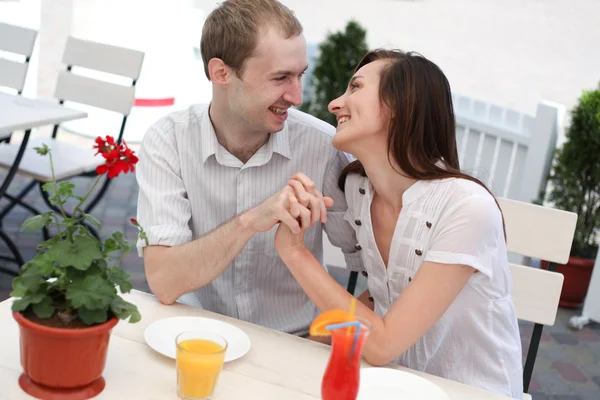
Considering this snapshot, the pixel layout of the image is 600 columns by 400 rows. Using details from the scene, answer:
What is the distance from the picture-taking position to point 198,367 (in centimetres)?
143

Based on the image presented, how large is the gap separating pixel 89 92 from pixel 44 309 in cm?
306

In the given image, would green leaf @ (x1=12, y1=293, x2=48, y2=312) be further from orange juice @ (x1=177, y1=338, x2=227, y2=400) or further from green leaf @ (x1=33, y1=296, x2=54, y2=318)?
orange juice @ (x1=177, y1=338, x2=227, y2=400)

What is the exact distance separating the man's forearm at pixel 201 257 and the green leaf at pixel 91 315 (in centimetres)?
52

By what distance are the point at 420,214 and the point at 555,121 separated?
2.82 metres

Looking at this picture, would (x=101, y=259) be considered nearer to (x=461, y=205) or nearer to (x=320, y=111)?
(x=461, y=205)

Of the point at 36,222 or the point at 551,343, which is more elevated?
the point at 36,222

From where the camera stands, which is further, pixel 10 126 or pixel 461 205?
pixel 10 126

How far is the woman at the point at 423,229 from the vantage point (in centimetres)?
183

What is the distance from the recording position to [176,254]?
78.4 inches

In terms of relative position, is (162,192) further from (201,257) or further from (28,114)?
(28,114)

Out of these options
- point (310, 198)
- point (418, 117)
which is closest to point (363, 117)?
point (418, 117)

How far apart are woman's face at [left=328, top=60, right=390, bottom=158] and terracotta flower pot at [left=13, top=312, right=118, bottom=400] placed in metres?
0.78

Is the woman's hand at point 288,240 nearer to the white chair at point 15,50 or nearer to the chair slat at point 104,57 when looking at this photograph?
the chair slat at point 104,57

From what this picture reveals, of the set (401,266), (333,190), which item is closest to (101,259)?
(401,266)
